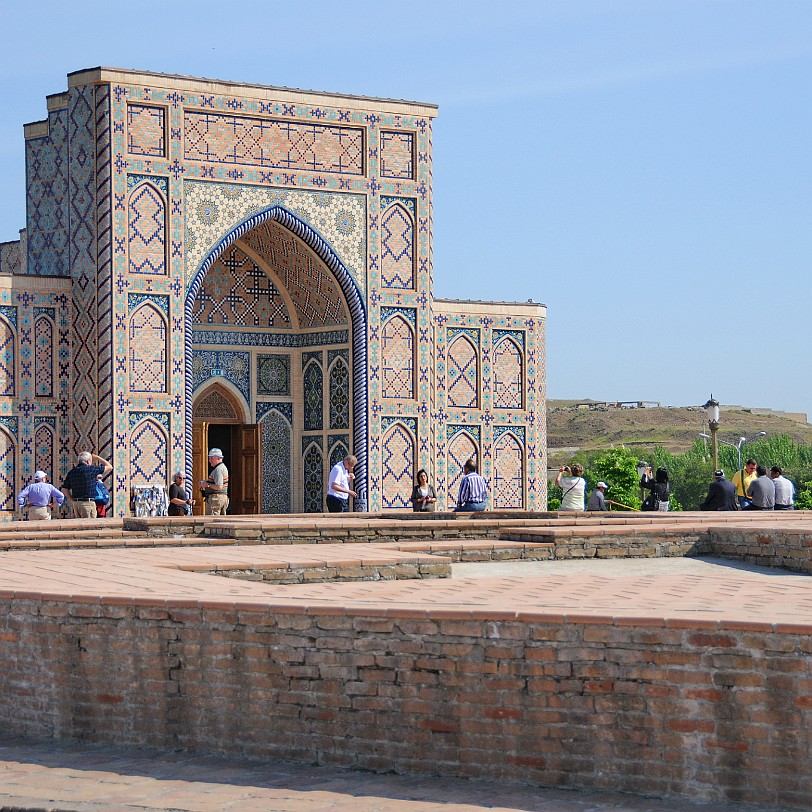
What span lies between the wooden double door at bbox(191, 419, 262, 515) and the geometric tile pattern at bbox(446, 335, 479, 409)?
3.06 meters

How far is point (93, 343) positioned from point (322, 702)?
48.7ft

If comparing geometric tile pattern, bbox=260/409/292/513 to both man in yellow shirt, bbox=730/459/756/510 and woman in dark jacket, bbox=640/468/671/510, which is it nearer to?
woman in dark jacket, bbox=640/468/671/510

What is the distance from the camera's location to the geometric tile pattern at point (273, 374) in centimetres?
2334

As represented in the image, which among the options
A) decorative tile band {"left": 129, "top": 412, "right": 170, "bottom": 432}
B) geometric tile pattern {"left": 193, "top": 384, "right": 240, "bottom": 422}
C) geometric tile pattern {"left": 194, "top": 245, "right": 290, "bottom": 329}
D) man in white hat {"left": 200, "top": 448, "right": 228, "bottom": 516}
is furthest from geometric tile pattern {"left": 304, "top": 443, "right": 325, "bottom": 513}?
man in white hat {"left": 200, "top": 448, "right": 228, "bottom": 516}

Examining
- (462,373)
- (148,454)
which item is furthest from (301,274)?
(148,454)

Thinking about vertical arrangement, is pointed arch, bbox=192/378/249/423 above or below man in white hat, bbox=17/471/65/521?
above

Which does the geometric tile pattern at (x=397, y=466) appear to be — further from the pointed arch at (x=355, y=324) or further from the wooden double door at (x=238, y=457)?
the wooden double door at (x=238, y=457)

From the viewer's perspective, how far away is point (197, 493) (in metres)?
22.0

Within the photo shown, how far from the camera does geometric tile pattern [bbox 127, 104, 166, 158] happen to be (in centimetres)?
2044

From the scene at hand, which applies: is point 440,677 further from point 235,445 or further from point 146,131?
point 235,445

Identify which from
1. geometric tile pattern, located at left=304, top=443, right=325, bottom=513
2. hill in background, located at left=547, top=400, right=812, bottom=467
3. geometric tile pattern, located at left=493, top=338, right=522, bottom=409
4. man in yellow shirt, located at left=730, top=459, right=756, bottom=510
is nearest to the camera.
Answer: man in yellow shirt, located at left=730, top=459, right=756, bottom=510

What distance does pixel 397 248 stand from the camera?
22.7 m

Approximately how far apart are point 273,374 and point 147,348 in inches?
128

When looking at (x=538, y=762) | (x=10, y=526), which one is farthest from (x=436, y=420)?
(x=538, y=762)
